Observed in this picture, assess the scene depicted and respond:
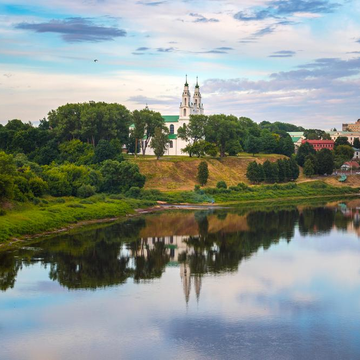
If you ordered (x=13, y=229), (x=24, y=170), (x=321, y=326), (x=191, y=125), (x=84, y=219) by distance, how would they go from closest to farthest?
(x=321, y=326) < (x=13, y=229) < (x=84, y=219) < (x=24, y=170) < (x=191, y=125)

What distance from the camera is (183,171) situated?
78.4 m

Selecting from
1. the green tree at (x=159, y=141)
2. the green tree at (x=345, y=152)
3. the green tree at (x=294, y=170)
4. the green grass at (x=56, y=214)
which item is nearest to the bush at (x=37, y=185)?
the green grass at (x=56, y=214)

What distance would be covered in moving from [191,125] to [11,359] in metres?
69.2

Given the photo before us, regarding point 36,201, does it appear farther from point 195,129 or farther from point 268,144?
point 268,144

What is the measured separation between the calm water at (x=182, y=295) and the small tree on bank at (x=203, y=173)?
25.1 m

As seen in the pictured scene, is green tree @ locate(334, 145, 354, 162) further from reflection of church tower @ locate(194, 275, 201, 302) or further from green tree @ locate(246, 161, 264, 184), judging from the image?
reflection of church tower @ locate(194, 275, 201, 302)

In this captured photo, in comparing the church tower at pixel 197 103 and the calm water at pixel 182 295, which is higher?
the church tower at pixel 197 103

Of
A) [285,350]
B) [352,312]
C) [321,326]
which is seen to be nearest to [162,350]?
[285,350]

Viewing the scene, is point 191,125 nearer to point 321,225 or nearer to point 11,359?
point 321,225

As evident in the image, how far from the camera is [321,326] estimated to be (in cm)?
2498

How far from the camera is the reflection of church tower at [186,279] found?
29.9 meters

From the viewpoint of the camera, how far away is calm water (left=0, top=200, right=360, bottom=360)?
2281cm

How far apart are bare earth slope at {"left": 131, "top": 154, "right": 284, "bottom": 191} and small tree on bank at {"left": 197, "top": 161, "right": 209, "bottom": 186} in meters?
1.01

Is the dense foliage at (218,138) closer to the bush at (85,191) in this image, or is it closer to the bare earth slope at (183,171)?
the bare earth slope at (183,171)
